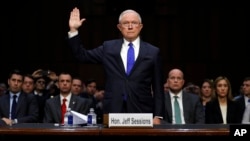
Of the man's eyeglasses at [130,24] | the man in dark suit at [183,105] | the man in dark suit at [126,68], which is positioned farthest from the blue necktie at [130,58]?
the man in dark suit at [183,105]

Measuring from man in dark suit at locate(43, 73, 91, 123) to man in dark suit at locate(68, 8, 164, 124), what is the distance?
6.83 ft

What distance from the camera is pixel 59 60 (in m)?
11.2

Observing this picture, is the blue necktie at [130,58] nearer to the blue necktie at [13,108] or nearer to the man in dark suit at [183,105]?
the man in dark suit at [183,105]

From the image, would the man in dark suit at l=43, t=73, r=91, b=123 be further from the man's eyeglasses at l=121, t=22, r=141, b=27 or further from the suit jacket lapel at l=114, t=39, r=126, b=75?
the man's eyeglasses at l=121, t=22, r=141, b=27

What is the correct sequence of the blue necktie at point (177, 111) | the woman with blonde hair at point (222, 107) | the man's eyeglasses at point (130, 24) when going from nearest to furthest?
1. the man's eyeglasses at point (130, 24)
2. the blue necktie at point (177, 111)
3. the woman with blonde hair at point (222, 107)

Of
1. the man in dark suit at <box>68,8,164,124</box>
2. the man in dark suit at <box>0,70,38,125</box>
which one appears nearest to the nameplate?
the man in dark suit at <box>68,8,164,124</box>

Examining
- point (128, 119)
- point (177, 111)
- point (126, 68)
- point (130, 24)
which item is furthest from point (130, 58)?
point (177, 111)

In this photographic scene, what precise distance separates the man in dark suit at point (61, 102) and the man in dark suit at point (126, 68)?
2.08 meters

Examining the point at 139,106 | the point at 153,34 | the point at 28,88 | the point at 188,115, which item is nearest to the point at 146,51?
the point at 139,106

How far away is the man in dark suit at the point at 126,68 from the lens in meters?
3.81

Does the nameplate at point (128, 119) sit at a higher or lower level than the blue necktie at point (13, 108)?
lower

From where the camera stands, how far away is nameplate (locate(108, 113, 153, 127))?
311 cm

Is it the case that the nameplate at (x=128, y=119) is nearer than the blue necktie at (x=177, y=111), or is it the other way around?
the nameplate at (x=128, y=119)
